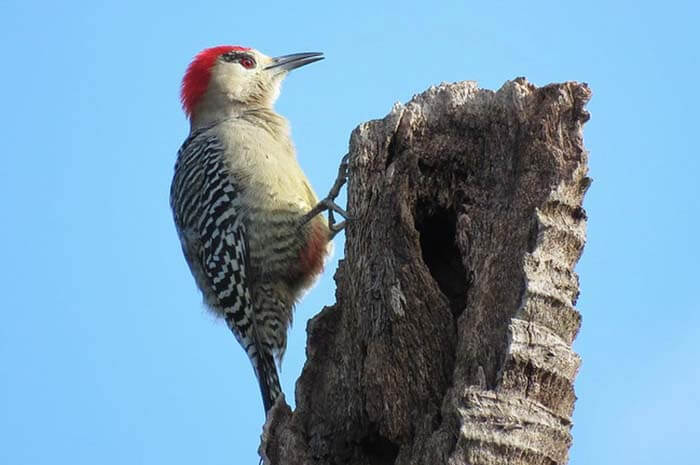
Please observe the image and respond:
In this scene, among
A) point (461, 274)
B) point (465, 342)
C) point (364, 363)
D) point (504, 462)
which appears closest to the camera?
point (504, 462)

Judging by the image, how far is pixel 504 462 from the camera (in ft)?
11.2

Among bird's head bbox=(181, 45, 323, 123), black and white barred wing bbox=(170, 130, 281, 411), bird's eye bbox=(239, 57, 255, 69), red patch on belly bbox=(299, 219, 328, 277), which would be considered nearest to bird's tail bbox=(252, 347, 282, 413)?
black and white barred wing bbox=(170, 130, 281, 411)

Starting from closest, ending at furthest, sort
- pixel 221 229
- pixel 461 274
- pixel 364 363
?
pixel 364 363 < pixel 461 274 < pixel 221 229

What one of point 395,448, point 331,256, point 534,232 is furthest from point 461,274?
point 331,256

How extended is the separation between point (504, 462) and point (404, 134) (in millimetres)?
1614

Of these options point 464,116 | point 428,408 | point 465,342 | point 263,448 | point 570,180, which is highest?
point 464,116

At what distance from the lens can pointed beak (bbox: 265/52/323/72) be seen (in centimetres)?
838

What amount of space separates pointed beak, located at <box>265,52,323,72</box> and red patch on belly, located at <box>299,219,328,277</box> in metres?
1.97

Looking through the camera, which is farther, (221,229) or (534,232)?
(221,229)

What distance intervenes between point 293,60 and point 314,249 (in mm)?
2199

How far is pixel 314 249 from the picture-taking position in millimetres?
6887

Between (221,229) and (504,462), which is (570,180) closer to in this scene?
(504,462)

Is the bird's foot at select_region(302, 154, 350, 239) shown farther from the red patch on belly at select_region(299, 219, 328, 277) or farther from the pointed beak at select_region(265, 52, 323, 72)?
the pointed beak at select_region(265, 52, 323, 72)

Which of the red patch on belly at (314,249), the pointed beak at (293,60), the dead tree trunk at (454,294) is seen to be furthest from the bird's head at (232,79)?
the dead tree trunk at (454,294)
